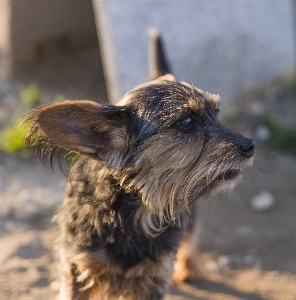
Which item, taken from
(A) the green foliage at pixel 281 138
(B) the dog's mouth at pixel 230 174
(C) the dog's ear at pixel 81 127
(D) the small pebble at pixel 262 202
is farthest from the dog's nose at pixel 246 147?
(A) the green foliage at pixel 281 138

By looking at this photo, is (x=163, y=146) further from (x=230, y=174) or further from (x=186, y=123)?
(x=230, y=174)

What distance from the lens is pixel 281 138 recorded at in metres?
7.06

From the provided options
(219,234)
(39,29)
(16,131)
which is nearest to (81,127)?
(16,131)

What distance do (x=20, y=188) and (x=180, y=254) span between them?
2.15 metres

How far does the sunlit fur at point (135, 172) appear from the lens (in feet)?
9.51

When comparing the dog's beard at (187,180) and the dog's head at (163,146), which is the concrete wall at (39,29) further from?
the dog's beard at (187,180)

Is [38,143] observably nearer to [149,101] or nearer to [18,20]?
[149,101]

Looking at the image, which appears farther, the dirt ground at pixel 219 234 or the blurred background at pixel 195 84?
the blurred background at pixel 195 84

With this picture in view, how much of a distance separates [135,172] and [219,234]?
2836 mm

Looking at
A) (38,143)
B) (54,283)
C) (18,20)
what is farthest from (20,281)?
(18,20)

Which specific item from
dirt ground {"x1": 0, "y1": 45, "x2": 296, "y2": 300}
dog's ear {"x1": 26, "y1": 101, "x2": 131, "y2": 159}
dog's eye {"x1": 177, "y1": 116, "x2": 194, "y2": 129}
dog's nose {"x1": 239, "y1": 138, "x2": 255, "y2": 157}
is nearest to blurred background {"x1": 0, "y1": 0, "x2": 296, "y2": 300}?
dirt ground {"x1": 0, "y1": 45, "x2": 296, "y2": 300}

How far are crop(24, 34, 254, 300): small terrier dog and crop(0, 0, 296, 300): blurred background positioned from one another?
87cm

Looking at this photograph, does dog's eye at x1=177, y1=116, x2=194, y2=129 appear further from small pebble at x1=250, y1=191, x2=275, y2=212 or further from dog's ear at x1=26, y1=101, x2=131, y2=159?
small pebble at x1=250, y1=191, x2=275, y2=212

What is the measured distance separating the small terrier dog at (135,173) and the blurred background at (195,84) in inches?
34.1
